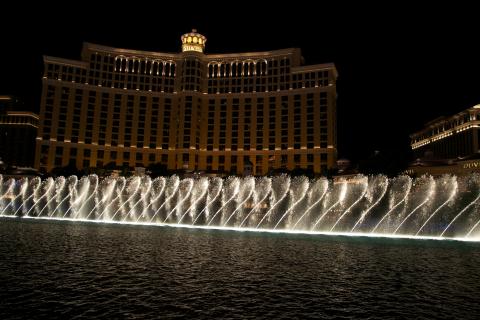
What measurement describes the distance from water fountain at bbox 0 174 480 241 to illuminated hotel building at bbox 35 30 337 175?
63.1m

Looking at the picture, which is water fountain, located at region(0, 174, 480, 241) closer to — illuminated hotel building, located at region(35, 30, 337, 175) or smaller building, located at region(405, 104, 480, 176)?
smaller building, located at region(405, 104, 480, 176)

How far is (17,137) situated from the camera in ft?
458

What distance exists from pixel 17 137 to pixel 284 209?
120m

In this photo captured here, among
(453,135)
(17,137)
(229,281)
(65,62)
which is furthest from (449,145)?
(17,137)

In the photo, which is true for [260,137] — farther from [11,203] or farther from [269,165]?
[11,203]

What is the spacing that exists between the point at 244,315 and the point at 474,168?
278 feet

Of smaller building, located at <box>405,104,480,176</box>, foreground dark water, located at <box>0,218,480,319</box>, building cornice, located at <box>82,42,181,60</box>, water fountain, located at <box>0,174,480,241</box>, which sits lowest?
foreground dark water, located at <box>0,218,480,319</box>

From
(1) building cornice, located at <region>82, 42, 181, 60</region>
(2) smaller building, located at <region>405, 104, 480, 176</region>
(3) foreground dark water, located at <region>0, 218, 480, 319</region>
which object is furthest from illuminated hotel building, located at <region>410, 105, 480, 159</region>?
(3) foreground dark water, located at <region>0, 218, 480, 319</region>

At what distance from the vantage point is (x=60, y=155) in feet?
408

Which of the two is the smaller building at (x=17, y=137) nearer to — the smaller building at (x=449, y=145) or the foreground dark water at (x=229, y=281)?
the smaller building at (x=449, y=145)

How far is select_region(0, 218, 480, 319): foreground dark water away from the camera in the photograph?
35.5ft

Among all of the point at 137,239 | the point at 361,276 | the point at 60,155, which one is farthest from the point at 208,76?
the point at 361,276

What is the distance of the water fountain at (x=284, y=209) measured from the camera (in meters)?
39.1

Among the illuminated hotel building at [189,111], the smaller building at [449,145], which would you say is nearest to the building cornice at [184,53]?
the illuminated hotel building at [189,111]
